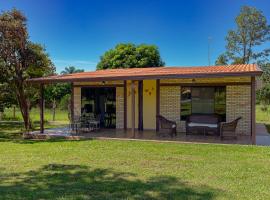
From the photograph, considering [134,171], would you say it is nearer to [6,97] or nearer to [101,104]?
[101,104]

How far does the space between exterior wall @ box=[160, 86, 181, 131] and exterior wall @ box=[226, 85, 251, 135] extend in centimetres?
216

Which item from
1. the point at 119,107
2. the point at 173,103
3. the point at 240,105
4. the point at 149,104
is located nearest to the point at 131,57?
the point at 119,107

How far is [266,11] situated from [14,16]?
60.0ft

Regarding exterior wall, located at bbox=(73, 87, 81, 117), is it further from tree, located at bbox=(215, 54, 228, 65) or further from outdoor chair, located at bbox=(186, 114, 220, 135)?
tree, located at bbox=(215, 54, 228, 65)

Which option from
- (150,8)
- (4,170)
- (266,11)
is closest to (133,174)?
(4,170)

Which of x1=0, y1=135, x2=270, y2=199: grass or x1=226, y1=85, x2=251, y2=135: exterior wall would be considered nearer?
x1=0, y1=135, x2=270, y2=199: grass

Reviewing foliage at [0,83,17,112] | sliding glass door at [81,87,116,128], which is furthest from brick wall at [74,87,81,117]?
foliage at [0,83,17,112]

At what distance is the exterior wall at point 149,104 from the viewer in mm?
14586

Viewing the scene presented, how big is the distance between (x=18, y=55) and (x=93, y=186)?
10520 millimetres

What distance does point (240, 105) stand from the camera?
1303 centimetres

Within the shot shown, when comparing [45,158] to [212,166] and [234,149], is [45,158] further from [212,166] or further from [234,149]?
[234,149]

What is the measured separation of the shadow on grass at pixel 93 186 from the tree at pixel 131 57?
22.6m

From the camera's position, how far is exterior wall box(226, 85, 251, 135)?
42.4 feet

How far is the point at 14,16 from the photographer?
14.2 m
